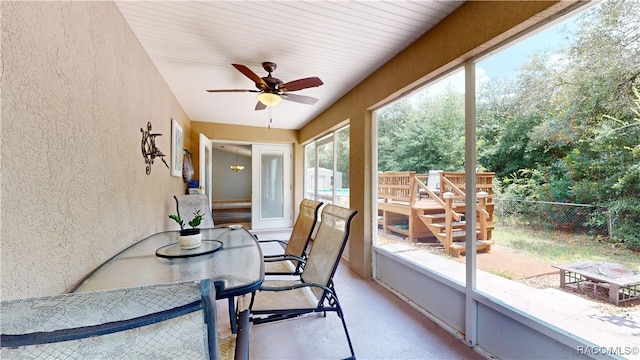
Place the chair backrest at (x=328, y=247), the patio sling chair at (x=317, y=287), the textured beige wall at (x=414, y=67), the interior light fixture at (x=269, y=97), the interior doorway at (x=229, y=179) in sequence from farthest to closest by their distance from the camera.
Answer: the interior doorway at (x=229, y=179)
the interior light fixture at (x=269, y=97)
the chair backrest at (x=328, y=247)
the patio sling chair at (x=317, y=287)
the textured beige wall at (x=414, y=67)

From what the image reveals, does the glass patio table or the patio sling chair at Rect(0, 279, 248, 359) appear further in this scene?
the glass patio table

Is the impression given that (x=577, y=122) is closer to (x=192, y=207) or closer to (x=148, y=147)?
(x=148, y=147)

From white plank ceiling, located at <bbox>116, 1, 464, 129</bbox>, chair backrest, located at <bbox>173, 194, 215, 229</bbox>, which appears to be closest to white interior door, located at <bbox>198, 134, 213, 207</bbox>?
chair backrest, located at <bbox>173, 194, 215, 229</bbox>

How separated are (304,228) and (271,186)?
3.69m

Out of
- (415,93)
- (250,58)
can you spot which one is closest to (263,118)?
(250,58)

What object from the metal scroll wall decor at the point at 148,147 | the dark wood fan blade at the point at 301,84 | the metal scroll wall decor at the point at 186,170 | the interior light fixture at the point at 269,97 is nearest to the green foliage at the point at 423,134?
the dark wood fan blade at the point at 301,84

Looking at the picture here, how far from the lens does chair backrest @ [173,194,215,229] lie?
124 inches

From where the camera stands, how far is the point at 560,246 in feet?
4.86

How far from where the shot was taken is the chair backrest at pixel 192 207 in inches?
124

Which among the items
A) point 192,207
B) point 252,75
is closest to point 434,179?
point 252,75

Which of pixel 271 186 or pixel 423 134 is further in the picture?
pixel 271 186

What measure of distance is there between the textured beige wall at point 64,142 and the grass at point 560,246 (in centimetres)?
253

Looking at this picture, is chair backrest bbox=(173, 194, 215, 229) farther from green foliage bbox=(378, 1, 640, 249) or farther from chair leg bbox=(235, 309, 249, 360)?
green foliage bbox=(378, 1, 640, 249)

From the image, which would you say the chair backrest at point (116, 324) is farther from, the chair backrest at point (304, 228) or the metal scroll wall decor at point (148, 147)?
the metal scroll wall decor at point (148, 147)
